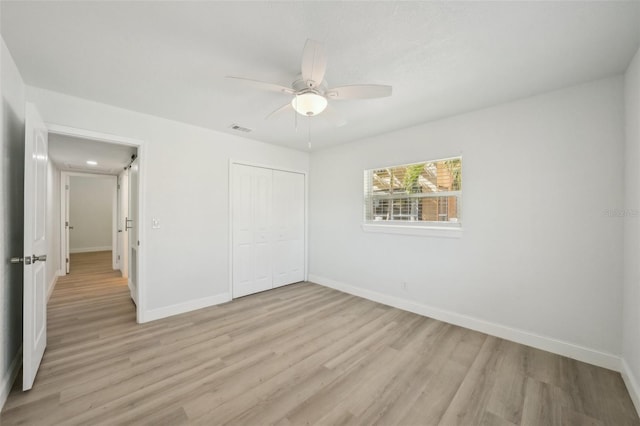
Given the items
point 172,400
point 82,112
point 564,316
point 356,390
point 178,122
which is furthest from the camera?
point 178,122

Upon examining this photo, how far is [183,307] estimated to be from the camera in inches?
132

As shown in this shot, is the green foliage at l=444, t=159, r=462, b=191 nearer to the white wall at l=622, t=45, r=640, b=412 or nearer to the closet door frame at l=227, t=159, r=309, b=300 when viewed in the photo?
the white wall at l=622, t=45, r=640, b=412

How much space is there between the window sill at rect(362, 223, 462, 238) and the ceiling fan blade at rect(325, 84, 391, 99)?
1.97m

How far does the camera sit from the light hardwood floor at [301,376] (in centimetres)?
169

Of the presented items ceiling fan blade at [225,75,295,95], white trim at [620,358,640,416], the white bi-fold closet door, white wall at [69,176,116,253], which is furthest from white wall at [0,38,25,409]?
white wall at [69,176,116,253]

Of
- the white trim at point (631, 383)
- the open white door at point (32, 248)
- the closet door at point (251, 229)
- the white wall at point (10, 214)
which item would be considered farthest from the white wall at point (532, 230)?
the white wall at point (10, 214)

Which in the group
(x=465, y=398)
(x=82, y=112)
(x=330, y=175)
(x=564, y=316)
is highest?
(x=82, y=112)

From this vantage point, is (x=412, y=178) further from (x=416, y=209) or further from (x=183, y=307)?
(x=183, y=307)

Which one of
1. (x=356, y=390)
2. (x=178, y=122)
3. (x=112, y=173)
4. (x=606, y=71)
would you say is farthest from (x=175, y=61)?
(x=112, y=173)

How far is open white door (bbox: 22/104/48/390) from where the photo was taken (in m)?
1.84

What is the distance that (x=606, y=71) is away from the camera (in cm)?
210

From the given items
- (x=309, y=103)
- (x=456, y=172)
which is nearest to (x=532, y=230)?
(x=456, y=172)

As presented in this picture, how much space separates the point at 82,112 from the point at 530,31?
4.03 metres

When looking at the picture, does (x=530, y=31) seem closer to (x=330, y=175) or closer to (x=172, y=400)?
(x=330, y=175)
